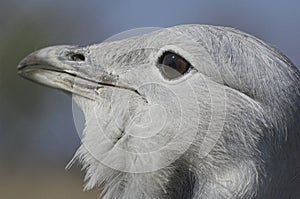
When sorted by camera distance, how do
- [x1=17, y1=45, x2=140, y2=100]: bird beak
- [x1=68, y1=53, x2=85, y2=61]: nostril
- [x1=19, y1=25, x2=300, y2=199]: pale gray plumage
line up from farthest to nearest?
1. [x1=68, y1=53, x2=85, y2=61]: nostril
2. [x1=17, y1=45, x2=140, y2=100]: bird beak
3. [x1=19, y1=25, x2=300, y2=199]: pale gray plumage

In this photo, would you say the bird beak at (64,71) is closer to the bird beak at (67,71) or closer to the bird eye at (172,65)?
the bird beak at (67,71)

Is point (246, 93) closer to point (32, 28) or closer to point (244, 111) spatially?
point (244, 111)

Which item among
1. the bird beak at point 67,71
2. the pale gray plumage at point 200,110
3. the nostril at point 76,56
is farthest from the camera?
the nostril at point 76,56

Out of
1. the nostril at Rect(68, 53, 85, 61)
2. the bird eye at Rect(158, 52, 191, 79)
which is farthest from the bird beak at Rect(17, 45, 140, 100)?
the bird eye at Rect(158, 52, 191, 79)

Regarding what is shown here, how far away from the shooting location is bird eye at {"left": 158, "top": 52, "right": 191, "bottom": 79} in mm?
3774

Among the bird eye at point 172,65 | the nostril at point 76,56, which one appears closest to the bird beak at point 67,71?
the nostril at point 76,56

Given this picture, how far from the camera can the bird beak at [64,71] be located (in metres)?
4.00

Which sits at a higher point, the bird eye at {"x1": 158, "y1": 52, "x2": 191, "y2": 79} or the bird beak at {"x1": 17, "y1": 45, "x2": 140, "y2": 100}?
the bird eye at {"x1": 158, "y1": 52, "x2": 191, "y2": 79}

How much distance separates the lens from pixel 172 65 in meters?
3.80

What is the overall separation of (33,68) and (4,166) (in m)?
16.5

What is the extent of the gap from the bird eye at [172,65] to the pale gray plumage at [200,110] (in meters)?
0.02

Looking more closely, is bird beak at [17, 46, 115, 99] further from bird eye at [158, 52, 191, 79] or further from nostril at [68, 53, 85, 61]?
bird eye at [158, 52, 191, 79]

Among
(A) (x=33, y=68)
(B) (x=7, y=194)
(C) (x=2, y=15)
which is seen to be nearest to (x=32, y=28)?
(C) (x=2, y=15)

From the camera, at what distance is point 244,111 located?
11.9 feet
